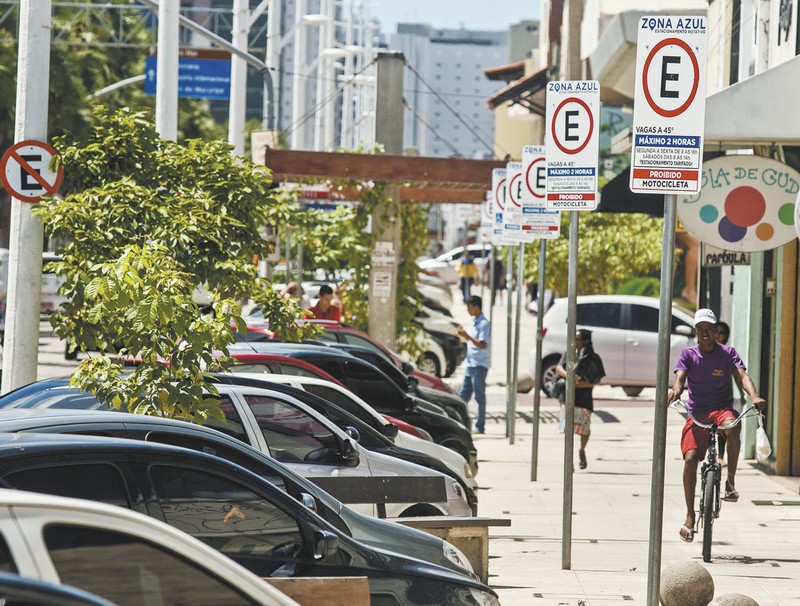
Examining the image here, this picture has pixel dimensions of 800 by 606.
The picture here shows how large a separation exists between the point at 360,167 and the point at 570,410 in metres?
9.84

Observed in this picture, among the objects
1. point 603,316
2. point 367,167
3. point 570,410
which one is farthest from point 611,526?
point 603,316

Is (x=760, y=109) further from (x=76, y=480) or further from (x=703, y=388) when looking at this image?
(x=76, y=480)

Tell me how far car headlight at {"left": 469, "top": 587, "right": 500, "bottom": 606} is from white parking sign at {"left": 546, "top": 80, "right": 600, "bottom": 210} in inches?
203

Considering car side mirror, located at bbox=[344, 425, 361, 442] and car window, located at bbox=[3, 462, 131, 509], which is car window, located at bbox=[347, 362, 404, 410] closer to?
car side mirror, located at bbox=[344, 425, 361, 442]

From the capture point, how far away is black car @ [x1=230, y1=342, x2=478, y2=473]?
13531mm

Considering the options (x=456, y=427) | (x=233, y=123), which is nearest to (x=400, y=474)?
(x=456, y=427)

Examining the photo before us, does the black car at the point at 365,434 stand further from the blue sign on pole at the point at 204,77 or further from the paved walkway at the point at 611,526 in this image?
the blue sign on pole at the point at 204,77

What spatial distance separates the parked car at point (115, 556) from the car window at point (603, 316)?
20.6 metres

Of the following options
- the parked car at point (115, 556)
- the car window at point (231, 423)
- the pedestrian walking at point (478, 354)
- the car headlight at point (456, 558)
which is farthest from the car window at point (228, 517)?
the pedestrian walking at point (478, 354)

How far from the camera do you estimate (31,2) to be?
41.2ft

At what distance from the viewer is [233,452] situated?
646 centimetres

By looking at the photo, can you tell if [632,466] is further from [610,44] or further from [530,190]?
[610,44]

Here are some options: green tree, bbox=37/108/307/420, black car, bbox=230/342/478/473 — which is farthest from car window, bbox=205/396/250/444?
black car, bbox=230/342/478/473

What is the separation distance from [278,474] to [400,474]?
320 cm
